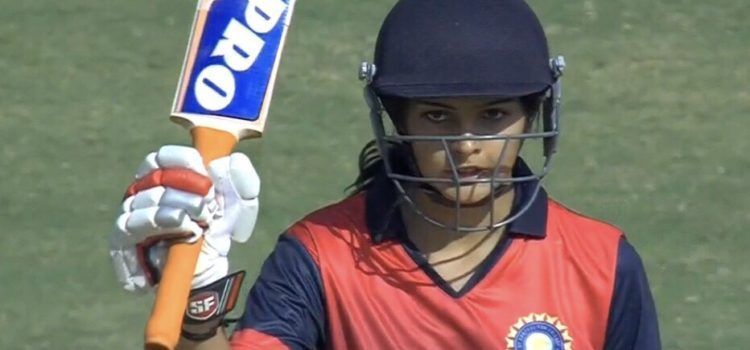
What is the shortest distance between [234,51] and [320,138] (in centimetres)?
372

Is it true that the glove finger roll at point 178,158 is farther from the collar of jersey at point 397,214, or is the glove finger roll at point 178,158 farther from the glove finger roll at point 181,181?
the collar of jersey at point 397,214

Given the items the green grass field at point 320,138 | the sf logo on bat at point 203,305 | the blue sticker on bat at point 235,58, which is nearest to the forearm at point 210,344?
the sf logo on bat at point 203,305

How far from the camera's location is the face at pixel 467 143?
3896mm

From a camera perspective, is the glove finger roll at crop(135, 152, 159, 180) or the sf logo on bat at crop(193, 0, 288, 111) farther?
the sf logo on bat at crop(193, 0, 288, 111)

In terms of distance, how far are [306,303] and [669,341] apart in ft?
8.73

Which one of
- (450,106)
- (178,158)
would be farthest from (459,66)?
(178,158)

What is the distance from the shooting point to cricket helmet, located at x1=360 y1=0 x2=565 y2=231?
3.92m

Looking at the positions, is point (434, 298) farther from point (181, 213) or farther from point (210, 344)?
point (181, 213)

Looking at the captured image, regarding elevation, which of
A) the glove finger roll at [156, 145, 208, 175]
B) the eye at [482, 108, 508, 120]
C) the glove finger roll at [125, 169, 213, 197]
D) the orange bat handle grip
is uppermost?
the glove finger roll at [156, 145, 208, 175]

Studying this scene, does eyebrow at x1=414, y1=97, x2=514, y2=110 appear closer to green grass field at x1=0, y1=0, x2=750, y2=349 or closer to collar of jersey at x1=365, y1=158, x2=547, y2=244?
collar of jersey at x1=365, y1=158, x2=547, y2=244

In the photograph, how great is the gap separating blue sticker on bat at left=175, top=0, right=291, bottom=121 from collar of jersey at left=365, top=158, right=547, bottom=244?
34cm

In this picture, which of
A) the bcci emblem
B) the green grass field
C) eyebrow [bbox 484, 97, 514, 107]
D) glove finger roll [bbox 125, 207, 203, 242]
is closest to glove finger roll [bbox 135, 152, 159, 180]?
glove finger roll [bbox 125, 207, 203, 242]

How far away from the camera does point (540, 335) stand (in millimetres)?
4035

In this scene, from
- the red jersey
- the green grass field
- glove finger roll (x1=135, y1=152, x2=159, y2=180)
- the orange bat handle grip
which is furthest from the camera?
the green grass field
